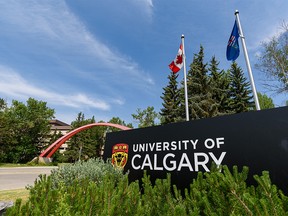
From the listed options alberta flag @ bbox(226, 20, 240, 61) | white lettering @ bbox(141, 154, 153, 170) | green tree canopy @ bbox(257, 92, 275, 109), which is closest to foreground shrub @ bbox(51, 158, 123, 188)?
white lettering @ bbox(141, 154, 153, 170)

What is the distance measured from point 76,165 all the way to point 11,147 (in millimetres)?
43584

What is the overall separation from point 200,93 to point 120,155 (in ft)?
76.7

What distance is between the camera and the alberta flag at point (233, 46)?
10648 millimetres

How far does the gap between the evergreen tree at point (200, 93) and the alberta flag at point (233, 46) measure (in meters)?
14.7

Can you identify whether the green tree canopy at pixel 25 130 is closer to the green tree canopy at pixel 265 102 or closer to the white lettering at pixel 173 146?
the white lettering at pixel 173 146

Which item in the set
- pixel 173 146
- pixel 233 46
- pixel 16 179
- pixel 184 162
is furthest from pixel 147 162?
pixel 16 179

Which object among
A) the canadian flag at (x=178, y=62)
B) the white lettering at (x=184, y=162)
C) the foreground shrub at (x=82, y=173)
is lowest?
the foreground shrub at (x=82, y=173)

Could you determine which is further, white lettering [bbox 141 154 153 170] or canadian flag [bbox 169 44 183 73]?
canadian flag [bbox 169 44 183 73]

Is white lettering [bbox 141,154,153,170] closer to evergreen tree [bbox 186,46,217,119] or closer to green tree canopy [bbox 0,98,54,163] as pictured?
evergreen tree [bbox 186,46,217,119]

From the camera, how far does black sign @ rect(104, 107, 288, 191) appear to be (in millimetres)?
3381

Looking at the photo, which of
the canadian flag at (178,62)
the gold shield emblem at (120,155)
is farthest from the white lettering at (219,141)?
the canadian flag at (178,62)

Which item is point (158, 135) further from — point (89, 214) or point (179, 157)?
point (89, 214)

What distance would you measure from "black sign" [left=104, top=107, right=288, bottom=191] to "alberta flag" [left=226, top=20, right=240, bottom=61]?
7845 millimetres

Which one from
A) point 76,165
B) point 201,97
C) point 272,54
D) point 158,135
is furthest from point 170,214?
point 201,97
